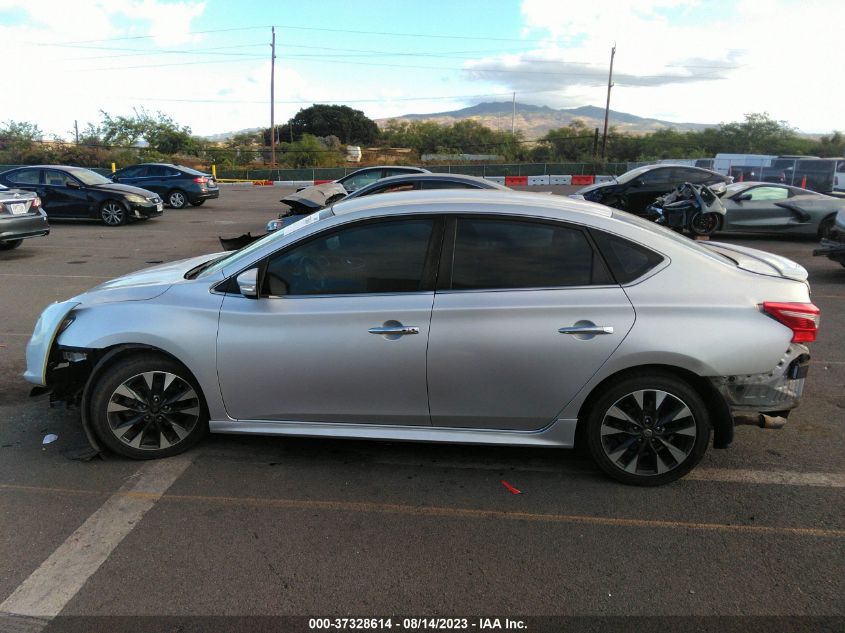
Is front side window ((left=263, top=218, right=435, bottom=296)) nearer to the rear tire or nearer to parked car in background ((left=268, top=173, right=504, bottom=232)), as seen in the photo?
parked car in background ((left=268, top=173, right=504, bottom=232))

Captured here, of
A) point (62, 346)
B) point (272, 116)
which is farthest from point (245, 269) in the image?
point (272, 116)

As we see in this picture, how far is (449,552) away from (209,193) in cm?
2153

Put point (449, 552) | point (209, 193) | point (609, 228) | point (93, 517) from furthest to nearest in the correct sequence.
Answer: point (209, 193) < point (609, 228) < point (93, 517) < point (449, 552)

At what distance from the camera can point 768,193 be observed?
1406 centimetres

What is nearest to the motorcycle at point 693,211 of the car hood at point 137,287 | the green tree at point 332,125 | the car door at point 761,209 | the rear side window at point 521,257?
the car door at point 761,209

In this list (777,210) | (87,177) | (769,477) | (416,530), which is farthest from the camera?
(87,177)

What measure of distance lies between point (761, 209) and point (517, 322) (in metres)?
12.7

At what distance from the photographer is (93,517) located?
11.3 ft

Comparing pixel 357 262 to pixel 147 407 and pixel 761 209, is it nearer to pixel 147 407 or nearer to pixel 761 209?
pixel 147 407

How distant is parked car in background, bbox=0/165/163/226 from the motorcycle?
43.4 ft

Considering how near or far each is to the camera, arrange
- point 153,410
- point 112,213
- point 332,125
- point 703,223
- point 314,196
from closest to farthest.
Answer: point 153,410 < point 314,196 < point 703,223 < point 112,213 < point 332,125

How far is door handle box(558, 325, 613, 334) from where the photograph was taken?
3.53m

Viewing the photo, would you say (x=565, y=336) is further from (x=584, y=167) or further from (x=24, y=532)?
(x=584, y=167)

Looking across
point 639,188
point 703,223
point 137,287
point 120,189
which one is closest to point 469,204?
point 137,287
